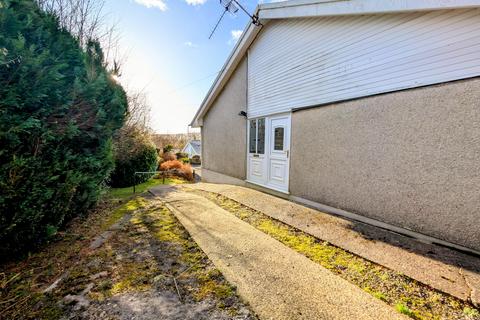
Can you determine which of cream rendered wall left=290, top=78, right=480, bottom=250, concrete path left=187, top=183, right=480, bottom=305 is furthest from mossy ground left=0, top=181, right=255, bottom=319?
cream rendered wall left=290, top=78, right=480, bottom=250

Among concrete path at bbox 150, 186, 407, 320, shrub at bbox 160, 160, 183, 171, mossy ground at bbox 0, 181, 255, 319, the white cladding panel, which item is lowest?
shrub at bbox 160, 160, 183, 171

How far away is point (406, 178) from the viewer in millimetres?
3576

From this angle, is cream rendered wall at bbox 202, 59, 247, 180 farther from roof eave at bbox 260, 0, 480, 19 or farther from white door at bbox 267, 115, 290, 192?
roof eave at bbox 260, 0, 480, 19

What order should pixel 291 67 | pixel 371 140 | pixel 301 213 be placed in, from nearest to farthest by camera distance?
pixel 371 140 → pixel 301 213 → pixel 291 67

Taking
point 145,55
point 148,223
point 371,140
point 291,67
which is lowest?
point 148,223

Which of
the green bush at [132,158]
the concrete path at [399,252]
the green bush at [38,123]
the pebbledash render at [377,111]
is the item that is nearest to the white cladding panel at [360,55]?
the pebbledash render at [377,111]

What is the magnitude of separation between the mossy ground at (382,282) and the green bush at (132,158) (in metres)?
9.77

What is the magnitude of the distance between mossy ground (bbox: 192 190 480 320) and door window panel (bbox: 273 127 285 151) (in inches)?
123

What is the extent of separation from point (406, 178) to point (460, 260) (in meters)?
1.29

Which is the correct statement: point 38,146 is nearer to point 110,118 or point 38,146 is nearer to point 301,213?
point 110,118

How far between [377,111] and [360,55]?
1.25 m

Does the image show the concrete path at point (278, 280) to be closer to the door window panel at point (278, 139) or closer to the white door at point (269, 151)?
the white door at point (269, 151)

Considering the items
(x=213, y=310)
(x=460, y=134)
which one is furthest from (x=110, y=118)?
(x=460, y=134)

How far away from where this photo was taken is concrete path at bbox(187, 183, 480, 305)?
232 cm
